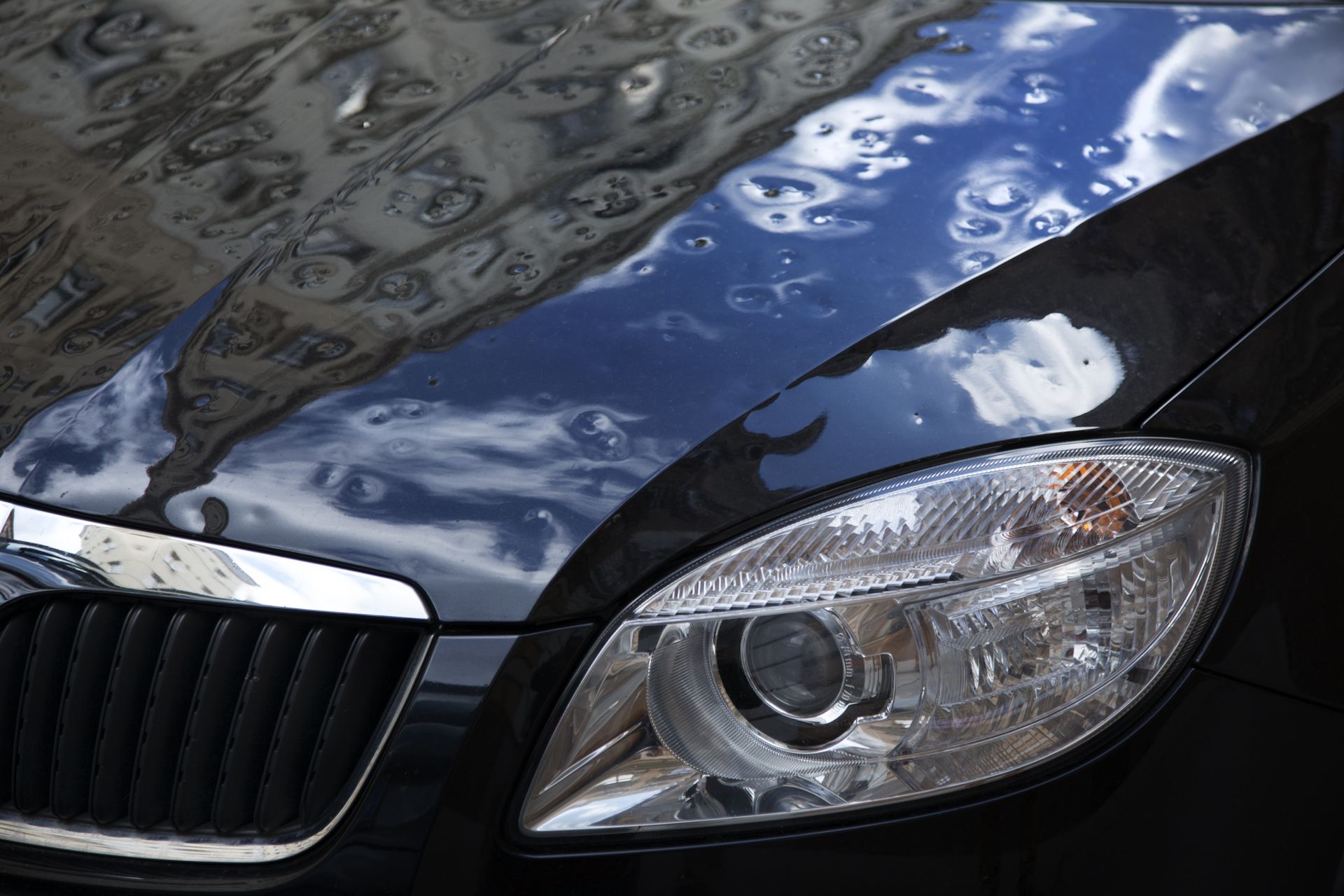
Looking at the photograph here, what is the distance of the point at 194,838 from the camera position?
1262 millimetres

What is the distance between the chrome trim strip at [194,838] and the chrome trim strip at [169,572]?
0.28ft

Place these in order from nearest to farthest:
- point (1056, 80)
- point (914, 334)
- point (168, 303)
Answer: point (914, 334) < point (168, 303) < point (1056, 80)

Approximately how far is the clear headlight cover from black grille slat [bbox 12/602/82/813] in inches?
22.4

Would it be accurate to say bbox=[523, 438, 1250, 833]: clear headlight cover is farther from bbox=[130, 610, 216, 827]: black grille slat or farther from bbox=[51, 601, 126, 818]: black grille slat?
bbox=[51, 601, 126, 818]: black grille slat

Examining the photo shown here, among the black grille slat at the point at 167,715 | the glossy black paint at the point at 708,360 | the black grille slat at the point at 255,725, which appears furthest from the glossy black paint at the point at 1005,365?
the black grille slat at the point at 167,715

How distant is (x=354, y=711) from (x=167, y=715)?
24cm

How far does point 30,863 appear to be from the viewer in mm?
1302

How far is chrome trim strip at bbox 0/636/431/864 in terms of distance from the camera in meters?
1.16

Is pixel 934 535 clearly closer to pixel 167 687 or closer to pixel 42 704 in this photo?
pixel 167 687

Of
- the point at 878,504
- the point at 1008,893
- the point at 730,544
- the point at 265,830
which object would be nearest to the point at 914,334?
the point at 878,504

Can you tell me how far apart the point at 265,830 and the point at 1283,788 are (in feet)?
3.52

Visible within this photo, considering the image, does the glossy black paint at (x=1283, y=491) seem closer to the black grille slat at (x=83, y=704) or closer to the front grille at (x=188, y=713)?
the front grille at (x=188, y=713)

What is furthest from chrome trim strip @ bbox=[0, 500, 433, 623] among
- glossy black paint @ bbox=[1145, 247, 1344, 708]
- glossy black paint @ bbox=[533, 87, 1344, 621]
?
glossy black paint @ bbox=[1145, 247, 1344, 708]

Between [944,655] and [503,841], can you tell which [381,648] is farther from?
[944,655]
